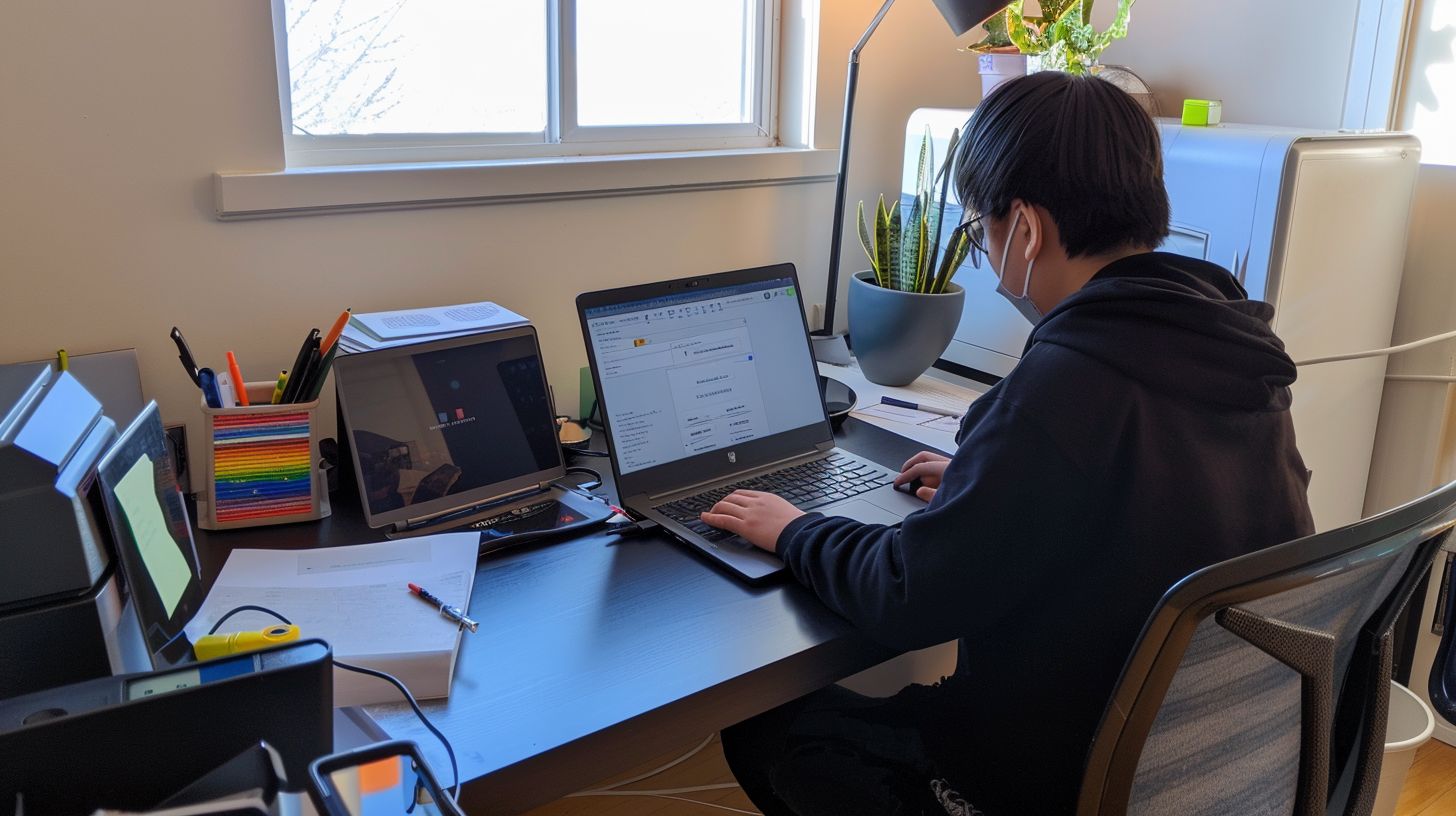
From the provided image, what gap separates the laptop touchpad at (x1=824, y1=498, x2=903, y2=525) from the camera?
1.34 metres

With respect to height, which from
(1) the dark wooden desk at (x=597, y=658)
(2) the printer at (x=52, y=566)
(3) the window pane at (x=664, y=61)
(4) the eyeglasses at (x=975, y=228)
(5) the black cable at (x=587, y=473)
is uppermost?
(3) the window pane at (x=664, y=61)

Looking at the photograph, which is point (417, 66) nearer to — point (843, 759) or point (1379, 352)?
point (843, 759)

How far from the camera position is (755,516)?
4.12 ft

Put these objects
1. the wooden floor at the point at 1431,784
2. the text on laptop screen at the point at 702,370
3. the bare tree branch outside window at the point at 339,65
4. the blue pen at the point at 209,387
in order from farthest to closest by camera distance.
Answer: the wooden floor at the point at 1431,784, the bare tree branch outside window at the point at 339,65, the text on laptop screen at the point at 702,370, the blue pen at the point at 209,387

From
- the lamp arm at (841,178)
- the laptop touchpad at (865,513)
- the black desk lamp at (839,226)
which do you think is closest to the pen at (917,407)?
the black desk lamp at (839,226)

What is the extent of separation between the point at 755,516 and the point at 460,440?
0.39 metres

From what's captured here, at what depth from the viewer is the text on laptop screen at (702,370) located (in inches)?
53.8

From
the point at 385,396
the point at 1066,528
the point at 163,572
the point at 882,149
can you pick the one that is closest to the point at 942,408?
the point at 882,149

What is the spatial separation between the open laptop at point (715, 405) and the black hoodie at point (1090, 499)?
27 cm

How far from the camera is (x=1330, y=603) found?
0.91 meters

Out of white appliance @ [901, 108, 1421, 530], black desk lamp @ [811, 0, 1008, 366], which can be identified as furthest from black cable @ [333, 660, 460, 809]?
white appliance @ [901, 108, 1421, 530]

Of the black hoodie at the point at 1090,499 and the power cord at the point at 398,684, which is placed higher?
the black hoodie at the point at 1090,499

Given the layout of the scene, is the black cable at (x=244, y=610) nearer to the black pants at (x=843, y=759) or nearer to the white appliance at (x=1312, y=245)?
the black pants at (x=843, y=759)

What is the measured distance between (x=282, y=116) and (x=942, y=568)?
43.2 inches
